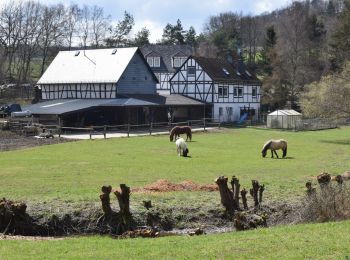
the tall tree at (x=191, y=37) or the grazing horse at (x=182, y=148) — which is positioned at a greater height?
→ the tall tree at (x=191, y=37)

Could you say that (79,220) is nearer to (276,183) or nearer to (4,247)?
(4,247)

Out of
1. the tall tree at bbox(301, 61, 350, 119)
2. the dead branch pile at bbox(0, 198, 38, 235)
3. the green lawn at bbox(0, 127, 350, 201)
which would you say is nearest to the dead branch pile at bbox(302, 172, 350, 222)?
the green lawn at bbox(0, 127, 350, 201)

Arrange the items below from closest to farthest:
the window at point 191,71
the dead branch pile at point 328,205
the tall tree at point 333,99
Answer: the dead branch pile at point 328,205 → the tall tree at point 333,99 → the window at point 191,71

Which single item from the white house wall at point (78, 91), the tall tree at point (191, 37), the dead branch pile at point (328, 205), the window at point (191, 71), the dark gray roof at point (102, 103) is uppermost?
the tall tree at point (191, 37)

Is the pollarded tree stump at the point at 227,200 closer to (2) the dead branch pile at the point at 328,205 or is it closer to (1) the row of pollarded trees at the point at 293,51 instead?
(2) the dead branch pile at the point at 328,205

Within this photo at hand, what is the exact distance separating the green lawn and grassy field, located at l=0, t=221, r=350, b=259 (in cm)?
525

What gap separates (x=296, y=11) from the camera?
3671 inches

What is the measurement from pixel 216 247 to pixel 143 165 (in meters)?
16.9

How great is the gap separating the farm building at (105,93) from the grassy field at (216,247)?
137 ft

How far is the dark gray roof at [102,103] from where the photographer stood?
53066mm

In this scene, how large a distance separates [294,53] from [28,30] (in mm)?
41690

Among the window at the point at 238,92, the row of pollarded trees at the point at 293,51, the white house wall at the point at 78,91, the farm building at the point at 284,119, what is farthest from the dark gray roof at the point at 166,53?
the farm building at the point at 284,119

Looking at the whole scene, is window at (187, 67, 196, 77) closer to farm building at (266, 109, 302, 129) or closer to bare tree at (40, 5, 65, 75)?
farm building at (266, 109, 302, 129)

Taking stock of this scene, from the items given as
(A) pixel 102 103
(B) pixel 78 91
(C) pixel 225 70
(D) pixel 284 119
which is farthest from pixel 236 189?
(C) pixel 225 70
